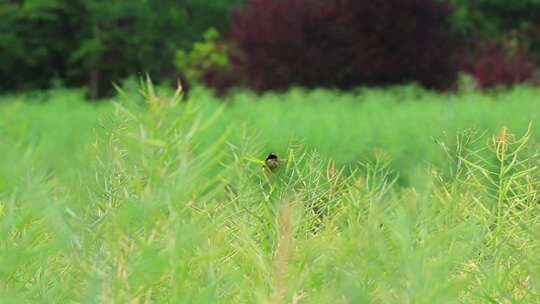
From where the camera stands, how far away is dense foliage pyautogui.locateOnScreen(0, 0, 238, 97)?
3234 centimetres

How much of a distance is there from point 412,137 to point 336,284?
6847 mm

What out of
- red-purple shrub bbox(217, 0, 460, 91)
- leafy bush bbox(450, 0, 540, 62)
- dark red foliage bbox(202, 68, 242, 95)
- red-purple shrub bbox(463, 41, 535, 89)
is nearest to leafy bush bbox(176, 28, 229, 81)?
leafy bush bbox(450, 0, 540, 62)

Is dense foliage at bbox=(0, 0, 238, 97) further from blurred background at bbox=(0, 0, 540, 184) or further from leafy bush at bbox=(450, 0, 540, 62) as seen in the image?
leafy bush at bbox=(450, 0, 540, 62)

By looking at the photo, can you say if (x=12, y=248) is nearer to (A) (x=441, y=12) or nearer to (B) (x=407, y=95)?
(B) (x=407, y=95)

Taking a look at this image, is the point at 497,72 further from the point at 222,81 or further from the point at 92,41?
the point at 92,41

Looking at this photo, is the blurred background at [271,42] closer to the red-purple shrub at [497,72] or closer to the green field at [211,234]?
the red-purple shrub at [497,72]

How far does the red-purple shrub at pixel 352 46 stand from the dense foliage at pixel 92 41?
15.3 meters

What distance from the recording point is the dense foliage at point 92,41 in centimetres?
3234

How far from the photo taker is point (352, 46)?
664 inches

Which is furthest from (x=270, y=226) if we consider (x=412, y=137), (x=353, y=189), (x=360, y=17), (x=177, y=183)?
(x=360, y=17)

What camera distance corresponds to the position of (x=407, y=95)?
14.7 meters

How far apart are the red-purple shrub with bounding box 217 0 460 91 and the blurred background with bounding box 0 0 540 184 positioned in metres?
0.02

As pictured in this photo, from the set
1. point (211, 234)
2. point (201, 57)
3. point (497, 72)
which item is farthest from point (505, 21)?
point (211, 234)

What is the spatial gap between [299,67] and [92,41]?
53.9 feet
